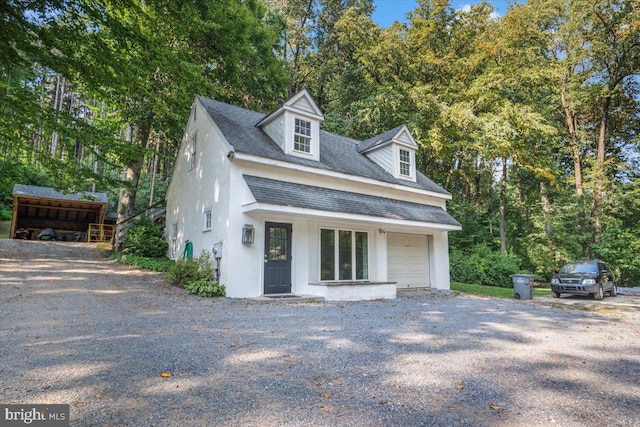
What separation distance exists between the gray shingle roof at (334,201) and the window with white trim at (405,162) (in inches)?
67.0

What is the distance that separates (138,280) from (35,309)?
13.9ft

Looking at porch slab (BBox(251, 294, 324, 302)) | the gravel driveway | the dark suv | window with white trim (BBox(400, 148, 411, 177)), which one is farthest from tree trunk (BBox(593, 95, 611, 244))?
porch slab (BBox(251, 294, 324, 302))

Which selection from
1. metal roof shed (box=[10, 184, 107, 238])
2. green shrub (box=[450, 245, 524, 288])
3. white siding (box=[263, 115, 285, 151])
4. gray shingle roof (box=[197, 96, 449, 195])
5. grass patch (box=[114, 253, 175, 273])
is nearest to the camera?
gray shingle roof (box=[197, 96, 449, 195])

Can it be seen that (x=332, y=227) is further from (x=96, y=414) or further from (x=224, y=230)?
(x=96, y=414)

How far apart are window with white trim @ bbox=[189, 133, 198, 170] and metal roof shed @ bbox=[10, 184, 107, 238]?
11.6m

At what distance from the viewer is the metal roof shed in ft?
73.2

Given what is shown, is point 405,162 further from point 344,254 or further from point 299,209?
point 299,209

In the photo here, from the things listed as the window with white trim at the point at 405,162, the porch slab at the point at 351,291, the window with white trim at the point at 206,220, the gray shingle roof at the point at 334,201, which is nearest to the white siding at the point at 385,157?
the window with white trim at the point at 405,162

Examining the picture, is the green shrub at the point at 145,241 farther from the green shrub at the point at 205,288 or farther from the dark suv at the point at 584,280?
the dark suv at the point at 584,280

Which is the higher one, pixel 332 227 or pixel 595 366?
pixel 332 227

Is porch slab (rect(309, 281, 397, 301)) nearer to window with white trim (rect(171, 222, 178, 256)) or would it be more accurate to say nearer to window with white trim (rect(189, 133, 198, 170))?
window with white trim (rect(171, 222, 178, 256))

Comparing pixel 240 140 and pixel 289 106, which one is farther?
pixel 289 106

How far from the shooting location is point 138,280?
11.2 metres

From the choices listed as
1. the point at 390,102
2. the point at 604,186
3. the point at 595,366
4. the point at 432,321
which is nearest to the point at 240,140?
the point at 432,321
